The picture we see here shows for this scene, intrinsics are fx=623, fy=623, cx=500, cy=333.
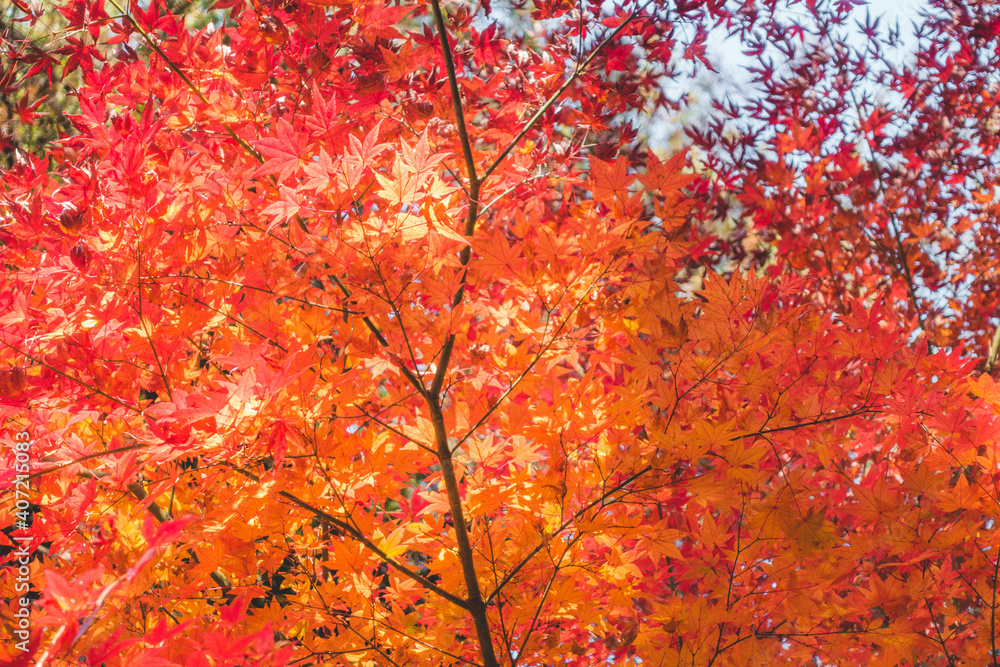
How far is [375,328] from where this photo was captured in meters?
1.56

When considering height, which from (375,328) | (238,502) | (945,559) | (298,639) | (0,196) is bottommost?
(298,639)

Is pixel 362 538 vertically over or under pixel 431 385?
under

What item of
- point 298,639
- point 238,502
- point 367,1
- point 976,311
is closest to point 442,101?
point 367,1

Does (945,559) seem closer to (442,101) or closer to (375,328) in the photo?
(375,328)

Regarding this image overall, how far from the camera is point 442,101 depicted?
5.28 feet

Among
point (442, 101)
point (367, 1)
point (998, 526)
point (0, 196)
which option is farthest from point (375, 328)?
point (998, 526)

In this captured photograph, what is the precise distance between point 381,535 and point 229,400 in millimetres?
662

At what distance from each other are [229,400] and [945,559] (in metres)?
1.86

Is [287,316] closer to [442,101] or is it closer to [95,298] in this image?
[95,298]

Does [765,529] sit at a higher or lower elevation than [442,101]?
lower

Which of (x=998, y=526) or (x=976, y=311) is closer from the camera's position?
(x=998, y=526)

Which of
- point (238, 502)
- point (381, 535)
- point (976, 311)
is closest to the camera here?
point (238, 502)

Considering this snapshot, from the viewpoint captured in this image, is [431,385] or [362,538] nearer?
[362,538]

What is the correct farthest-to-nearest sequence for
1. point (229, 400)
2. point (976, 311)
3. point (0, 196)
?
point (976, 311), point (0, 196), point (229, 400)
